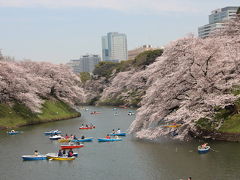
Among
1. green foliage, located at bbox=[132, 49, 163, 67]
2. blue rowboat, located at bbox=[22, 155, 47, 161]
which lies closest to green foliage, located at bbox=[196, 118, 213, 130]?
blue rowboat, located at bbox=[22, 155, 47, 161]

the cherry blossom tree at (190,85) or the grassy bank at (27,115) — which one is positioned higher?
the cherry blossom tree at (190,85)

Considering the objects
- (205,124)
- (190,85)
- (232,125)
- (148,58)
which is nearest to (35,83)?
(190,85)

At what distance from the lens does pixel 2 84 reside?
57.7 meters

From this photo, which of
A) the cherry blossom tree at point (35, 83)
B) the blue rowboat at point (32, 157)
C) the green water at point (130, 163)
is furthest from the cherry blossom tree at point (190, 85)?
the cherry blossom tree at point (35, 83)

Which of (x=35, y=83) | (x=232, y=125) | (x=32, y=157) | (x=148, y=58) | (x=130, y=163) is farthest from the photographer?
(x=148, y=58)

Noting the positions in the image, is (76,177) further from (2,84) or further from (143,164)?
(2,84)

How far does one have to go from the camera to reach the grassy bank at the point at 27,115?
57625 mm

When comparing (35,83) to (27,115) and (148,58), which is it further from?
(148,58)

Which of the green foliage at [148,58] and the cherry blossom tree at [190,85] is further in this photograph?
the green foliage at [148,58]

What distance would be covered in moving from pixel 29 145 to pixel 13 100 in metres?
20.8

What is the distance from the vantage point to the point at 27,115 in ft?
203

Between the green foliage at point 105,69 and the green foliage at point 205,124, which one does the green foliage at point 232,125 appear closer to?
the green foliage at point 205,124

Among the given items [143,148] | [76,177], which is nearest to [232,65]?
[143,148]

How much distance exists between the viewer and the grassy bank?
57.6m
